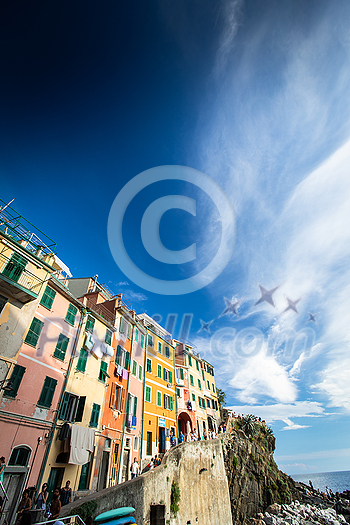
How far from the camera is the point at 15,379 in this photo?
13969 millimetres

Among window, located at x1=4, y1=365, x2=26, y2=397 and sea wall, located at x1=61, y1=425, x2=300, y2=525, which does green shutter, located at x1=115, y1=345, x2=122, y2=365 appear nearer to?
sea wall, located at x1=61, y1=425, x2=300, y2=525

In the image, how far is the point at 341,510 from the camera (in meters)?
44.9

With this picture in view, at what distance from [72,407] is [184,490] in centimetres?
968

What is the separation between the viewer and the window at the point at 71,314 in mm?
19181

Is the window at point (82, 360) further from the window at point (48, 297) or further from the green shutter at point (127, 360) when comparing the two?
the green shutter at point (127, 360)

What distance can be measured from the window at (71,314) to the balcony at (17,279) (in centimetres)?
340

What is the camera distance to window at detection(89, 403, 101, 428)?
1842 centimetres

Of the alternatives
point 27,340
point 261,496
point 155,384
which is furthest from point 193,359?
point 27,340

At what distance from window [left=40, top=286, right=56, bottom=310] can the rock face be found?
1005 inches

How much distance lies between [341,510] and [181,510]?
157 feet

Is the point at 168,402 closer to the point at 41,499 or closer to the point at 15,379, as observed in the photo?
the point at 41,499

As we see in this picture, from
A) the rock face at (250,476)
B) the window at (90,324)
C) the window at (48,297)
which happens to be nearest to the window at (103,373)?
the window at (90,324)

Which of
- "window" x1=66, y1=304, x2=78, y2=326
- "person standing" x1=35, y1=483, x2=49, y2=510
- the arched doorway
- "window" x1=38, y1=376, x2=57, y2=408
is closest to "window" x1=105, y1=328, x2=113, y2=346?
"window" x1=66, y1=304, x2=78, y2=326

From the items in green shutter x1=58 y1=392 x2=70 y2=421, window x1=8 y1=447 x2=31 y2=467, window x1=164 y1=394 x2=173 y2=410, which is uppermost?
window x1=164 y1=394 x2=173 y2=410
